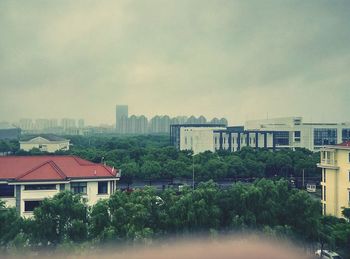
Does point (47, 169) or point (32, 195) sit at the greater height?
point (47, 169)

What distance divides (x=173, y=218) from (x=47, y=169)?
209cm

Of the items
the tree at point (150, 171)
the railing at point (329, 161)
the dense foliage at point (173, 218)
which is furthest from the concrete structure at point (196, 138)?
the dense foliage at point (173, 218)

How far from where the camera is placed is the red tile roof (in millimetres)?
5004

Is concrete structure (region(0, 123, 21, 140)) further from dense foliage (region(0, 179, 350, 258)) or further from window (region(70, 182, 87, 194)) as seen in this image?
dense foliage (region(0, 179, 350, 258))

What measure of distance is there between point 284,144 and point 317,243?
416 inches

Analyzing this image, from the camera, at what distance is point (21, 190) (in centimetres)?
494

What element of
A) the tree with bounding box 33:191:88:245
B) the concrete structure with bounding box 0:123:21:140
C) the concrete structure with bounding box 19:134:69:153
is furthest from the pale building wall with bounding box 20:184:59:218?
the concrete structure with bounding box 0:123:21:140

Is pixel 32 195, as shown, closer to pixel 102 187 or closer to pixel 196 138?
pixel 102 187

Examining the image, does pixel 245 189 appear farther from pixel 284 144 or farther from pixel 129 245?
pixel 284 144

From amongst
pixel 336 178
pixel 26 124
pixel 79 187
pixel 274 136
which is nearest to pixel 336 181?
pixel 336 178

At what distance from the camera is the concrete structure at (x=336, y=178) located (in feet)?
17.4

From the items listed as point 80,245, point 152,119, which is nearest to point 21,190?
point 80,245

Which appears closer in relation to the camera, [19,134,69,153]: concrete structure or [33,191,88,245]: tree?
[33,191,88,245]: tree

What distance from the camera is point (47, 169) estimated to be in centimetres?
510
